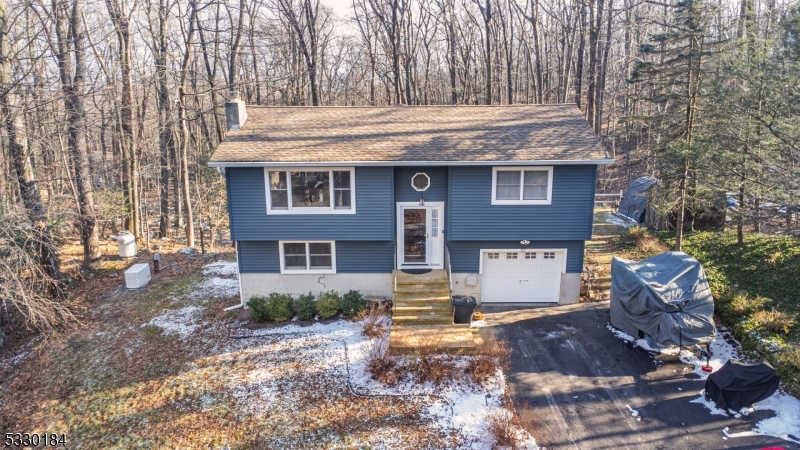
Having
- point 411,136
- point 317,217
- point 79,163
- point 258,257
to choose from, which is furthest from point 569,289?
point 79,163

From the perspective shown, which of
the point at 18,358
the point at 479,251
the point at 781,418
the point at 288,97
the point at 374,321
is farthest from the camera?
the point at 288,97

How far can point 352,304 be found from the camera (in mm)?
13219

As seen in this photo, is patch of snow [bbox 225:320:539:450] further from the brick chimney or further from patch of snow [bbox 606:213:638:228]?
patch of snow [bbox 606:213:638:228]

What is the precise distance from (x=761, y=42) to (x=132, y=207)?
25.0 m

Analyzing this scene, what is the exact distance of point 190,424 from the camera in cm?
900

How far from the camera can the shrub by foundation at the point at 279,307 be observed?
13000 mm

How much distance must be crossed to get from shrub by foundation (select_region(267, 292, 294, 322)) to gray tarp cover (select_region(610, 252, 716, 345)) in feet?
29.7

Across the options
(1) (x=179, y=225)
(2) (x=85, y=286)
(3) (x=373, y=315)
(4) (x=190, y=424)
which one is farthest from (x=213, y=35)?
(4) (x=190, y=424)

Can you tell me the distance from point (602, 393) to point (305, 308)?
25.8 feet

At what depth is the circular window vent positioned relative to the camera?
13461 millimetres

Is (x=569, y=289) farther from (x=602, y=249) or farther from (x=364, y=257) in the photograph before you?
(x=602, y=249)

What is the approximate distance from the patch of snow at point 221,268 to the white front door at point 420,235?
24.1 ft

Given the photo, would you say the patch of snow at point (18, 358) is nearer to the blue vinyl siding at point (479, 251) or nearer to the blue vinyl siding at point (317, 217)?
the blue vinyl siding at point (317, 217)

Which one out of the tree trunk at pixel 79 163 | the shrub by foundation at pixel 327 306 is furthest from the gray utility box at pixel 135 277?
the shrub by foundation at pixel 327 306
